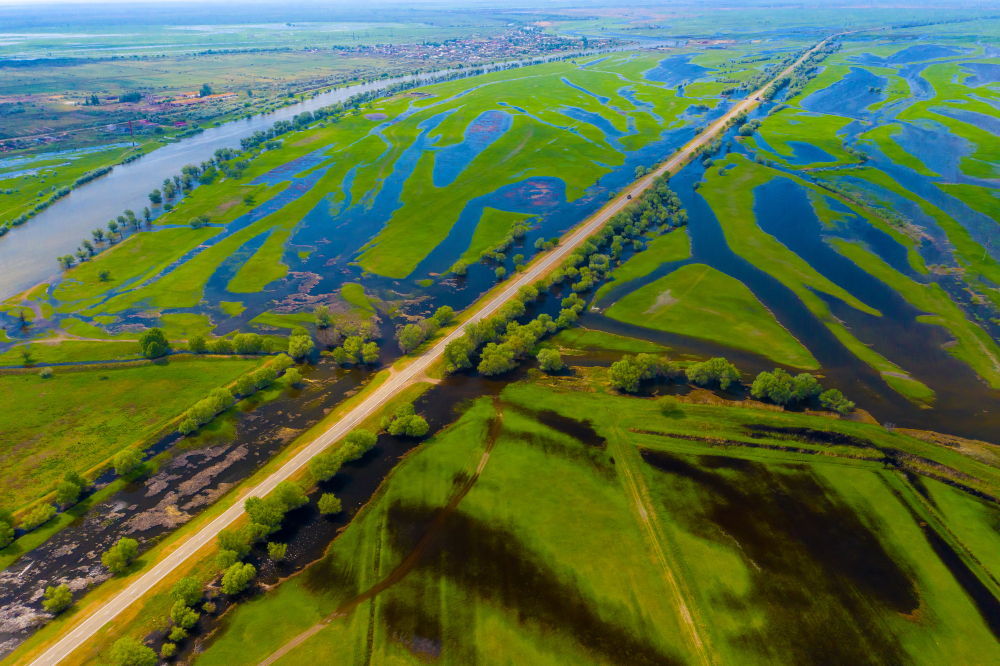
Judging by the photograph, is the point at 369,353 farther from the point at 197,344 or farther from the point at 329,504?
the point at 197,344

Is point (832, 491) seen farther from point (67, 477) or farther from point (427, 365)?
point (67, 477)

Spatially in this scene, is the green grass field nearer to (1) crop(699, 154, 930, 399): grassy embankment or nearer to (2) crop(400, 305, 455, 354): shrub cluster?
(2) crop(400, 305, 455, 354): shrub cluster

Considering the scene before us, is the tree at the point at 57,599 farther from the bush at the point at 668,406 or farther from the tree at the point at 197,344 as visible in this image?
the bush at the point at 668,406

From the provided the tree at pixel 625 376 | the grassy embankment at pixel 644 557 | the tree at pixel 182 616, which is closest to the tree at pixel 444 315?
the grassy embankment at pixel 644 557

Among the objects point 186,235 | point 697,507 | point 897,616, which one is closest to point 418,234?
point 186,235

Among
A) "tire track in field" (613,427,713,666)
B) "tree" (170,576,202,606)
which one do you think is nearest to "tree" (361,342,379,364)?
"tree" (170,576,202,606)

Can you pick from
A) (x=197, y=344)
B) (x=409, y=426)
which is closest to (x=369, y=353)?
(x=409, y=426)
